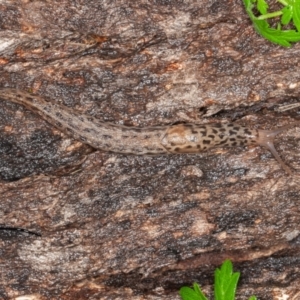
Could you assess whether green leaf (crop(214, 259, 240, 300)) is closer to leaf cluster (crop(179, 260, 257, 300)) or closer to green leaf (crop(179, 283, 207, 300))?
leaf cluster (crop(179, 260, 257, 300))

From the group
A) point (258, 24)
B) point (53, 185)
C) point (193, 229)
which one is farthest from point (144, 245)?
point (258, 24)

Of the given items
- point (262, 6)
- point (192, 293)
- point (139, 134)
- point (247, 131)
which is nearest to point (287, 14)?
point (262, 6)

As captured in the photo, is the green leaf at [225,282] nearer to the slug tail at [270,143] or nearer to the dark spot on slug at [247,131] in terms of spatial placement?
the slug tail at [270,143]

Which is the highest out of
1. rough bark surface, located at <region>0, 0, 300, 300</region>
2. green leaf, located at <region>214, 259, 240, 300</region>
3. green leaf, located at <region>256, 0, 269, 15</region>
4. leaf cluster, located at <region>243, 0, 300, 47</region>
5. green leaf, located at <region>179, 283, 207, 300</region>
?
green leaf, located at <region>256, 0, 269, 15</region>

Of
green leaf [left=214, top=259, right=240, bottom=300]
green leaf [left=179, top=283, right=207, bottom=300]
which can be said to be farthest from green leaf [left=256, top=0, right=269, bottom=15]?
green leaf [left=179, top=283, right=207, bottom=300]

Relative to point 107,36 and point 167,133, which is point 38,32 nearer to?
point 107,36

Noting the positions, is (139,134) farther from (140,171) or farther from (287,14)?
(287,14)

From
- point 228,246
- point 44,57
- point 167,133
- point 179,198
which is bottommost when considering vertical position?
point 228,246
